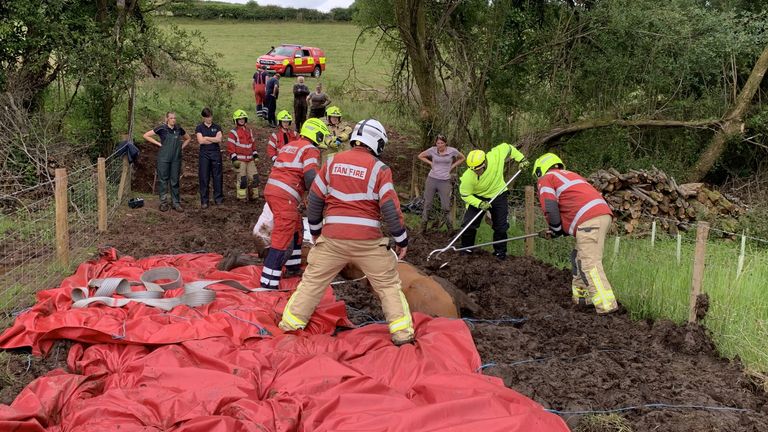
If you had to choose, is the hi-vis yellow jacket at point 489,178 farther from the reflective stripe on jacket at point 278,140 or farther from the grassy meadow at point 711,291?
the reflective stripe on jacket at point 278,140

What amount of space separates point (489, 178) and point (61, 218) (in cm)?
539

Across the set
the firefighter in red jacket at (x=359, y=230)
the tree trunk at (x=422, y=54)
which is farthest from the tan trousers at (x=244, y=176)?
the firefighter in red jacket at (x=359, y=230)

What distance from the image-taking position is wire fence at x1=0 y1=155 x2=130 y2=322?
6.57 m

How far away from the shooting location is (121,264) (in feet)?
22.6

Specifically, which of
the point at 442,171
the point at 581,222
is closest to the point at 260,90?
the point at 442,171

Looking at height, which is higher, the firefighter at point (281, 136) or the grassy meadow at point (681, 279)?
the firefighter at point (281, 136)

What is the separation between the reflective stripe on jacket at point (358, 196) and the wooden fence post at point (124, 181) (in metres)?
6.39

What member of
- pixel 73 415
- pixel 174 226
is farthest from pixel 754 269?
pixel 174 226

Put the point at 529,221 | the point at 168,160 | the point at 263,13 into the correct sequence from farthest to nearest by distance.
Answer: the point at 263,13
the point at 168,160
the point at 529,221

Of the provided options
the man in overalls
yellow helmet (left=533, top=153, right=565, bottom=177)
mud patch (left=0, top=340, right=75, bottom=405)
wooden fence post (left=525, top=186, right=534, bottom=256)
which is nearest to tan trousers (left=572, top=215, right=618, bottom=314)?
yellow helmet (left=533, top=153, right=565, bottom=177)

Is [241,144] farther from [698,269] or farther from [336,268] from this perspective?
[698,269]

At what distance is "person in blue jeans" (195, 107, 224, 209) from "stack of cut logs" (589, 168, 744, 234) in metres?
6.63

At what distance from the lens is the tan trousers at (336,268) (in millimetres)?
5312

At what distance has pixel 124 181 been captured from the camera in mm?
10695
